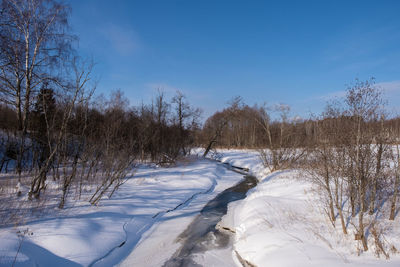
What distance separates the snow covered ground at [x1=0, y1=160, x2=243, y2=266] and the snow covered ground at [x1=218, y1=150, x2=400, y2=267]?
1.91 m

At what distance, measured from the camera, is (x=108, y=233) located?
5.43m

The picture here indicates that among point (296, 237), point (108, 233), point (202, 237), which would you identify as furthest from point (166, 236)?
point (296, 237)

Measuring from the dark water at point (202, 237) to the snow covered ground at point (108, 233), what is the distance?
230 mm

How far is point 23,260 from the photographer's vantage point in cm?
361

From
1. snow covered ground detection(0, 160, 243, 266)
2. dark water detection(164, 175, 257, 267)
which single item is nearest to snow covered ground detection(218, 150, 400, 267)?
dark water detection(164, 175, 257, 267)

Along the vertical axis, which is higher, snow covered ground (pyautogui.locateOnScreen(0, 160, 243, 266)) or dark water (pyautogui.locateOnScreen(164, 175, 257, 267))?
snow covered ground (pyautogui.locateOnScreen(0, 160, 243, 266))

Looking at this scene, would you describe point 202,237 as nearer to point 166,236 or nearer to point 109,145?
point 166,236

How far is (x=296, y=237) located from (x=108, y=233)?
15.5ft

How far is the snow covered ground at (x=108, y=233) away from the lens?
406 centimetres

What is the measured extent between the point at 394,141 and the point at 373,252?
2.64 metres

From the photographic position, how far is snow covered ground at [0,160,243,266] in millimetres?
4062

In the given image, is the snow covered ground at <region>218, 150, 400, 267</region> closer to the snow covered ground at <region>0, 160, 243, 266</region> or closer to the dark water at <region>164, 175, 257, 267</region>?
the dark water at <region>164, 175, 257, 267</region>

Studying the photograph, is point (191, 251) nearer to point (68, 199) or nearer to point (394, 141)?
point (68, 199)

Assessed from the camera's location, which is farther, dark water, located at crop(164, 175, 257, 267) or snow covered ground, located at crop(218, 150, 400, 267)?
dark water, located at crop(164, 175, 257, 267)
